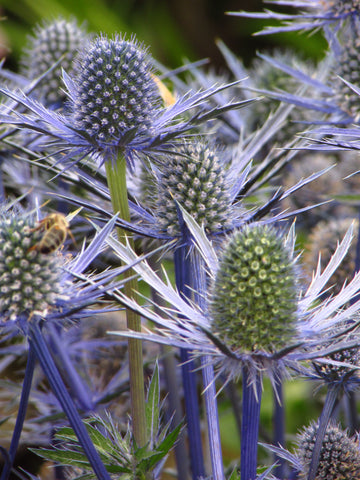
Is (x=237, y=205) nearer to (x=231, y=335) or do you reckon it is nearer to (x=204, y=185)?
(x=204, y=185)

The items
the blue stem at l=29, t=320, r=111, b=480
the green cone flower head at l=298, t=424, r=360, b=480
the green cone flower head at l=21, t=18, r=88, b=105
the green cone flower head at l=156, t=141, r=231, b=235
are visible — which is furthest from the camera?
the green cone flower head at l=21, t=18, r=88, b=105

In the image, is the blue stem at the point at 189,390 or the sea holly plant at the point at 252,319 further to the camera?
the blue stem at the point at 189,390

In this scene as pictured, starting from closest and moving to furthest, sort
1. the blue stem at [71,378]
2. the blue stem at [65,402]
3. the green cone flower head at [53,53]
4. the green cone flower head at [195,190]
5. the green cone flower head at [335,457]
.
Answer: the blue stem at [65,402], the green cone flower head at [335,457], the green cone flower head at [195,190], the blue stem at [71,378], the green cone flower head at [53,53]

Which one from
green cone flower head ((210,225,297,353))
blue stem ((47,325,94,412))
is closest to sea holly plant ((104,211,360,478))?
green cone flower head ((210,225,297,353))

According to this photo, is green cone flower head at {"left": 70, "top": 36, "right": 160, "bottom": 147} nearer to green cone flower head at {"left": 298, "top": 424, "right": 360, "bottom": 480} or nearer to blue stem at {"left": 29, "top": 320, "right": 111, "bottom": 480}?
blue stem at {"left": 29, "top": 320, "right": 111, "bottom": 480}

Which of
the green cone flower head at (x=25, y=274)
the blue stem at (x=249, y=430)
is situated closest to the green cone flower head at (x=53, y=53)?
the green cone flower head at (x=25, y=274)

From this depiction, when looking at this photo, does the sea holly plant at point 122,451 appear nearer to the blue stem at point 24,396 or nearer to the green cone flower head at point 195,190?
the blue stem at point 24,396

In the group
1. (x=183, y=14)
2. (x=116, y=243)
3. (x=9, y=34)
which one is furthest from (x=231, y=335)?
(x=183, y=14)
